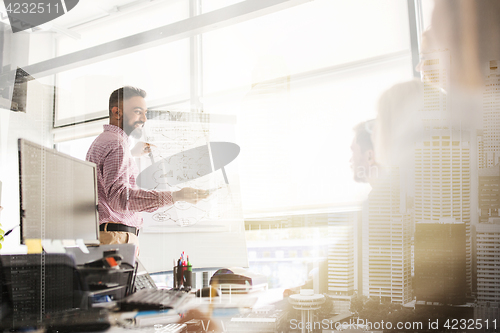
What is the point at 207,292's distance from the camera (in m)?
1.45

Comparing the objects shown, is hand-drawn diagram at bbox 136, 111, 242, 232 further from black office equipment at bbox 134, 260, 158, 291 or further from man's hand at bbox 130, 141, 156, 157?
black office equipment at bbox 134, 260, 158, 291

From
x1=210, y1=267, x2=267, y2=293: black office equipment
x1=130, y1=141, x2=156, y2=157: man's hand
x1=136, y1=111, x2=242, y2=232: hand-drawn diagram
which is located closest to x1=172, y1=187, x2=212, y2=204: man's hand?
x1=136, y1=111, x2=242, y2=232: hand-drawn diagram

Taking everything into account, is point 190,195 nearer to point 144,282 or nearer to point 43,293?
point 144,282

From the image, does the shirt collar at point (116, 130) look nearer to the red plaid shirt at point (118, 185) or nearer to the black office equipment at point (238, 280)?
the red plaid shirt at point (118, 185)

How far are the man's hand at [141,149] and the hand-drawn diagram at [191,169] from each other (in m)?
0.02

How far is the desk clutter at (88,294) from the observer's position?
1216mm

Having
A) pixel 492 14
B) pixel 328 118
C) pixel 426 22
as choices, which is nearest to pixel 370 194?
pixel 328 118

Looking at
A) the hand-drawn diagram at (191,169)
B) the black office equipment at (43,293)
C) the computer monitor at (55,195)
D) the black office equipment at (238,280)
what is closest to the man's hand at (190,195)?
the hand-drawn diagram at (191,169)

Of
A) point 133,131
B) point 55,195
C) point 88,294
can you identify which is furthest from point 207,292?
point 133,131

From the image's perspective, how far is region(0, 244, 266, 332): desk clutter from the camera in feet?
3.99

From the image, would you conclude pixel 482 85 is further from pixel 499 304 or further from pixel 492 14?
pixel 499 304

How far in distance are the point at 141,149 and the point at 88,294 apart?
782mm

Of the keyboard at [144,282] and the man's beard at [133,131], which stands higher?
the man's beard at [133,131]

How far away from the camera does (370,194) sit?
1.42 m
